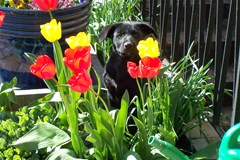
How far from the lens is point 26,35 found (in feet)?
10.9

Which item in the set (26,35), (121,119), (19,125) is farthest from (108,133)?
(26,35)

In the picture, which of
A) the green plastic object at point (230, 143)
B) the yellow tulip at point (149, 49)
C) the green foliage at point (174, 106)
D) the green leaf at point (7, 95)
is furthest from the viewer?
the green leaf at point (7, 95)

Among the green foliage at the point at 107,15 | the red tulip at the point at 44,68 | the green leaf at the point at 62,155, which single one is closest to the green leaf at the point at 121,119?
the green leaf at the point at 62,155

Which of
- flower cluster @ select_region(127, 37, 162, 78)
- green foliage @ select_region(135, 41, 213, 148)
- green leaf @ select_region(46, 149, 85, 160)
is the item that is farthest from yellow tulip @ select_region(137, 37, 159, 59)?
green leaf @ select_region(46, 149, 85, 160)

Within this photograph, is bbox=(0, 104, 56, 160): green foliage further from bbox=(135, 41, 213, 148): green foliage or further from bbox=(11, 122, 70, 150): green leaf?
bbox=(135, 41, 213, 148): green foliage

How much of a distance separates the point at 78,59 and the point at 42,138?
54 cm

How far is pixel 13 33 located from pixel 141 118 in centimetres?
121

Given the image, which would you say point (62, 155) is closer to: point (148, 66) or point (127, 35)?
point (148, 66)

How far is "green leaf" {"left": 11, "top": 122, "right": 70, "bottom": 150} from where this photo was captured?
7.75ft

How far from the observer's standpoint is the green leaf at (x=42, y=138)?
7.75ft

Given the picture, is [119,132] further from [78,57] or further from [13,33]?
[13,33]

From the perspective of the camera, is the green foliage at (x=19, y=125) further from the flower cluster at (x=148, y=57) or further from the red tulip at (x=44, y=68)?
the flower cluster at (x=148, y=57)

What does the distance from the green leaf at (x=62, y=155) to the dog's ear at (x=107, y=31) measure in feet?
3.12

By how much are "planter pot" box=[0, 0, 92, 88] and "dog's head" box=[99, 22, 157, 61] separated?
32 cm
